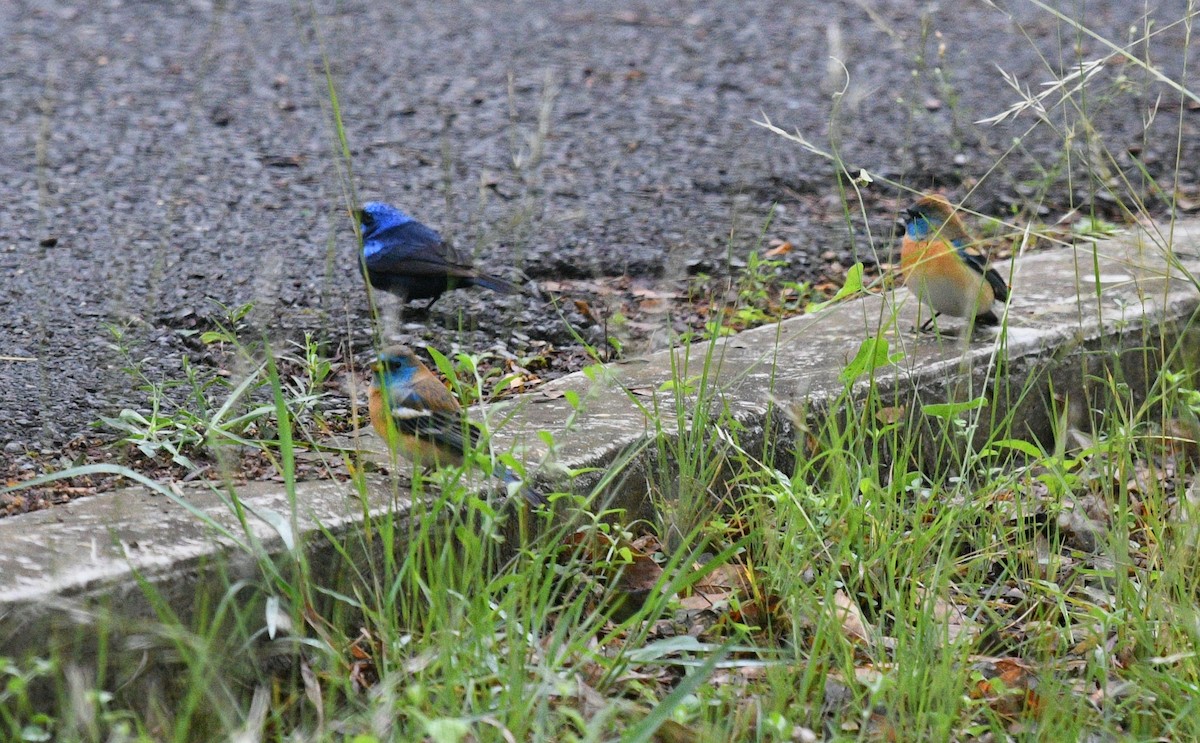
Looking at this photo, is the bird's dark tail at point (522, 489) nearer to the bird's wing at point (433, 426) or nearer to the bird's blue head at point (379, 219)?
the bird's wing at point (433, 426)

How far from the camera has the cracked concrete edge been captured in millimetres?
2131

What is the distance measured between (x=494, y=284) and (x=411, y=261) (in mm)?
268

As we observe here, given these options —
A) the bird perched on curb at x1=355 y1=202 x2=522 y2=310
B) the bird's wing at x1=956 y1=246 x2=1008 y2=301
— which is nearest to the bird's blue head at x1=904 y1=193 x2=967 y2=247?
the bird's wing at x1=956 y1=246 x2=1008 y2=301

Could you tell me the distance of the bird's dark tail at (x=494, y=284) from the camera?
387cm

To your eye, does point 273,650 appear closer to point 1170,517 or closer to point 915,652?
point 915,652

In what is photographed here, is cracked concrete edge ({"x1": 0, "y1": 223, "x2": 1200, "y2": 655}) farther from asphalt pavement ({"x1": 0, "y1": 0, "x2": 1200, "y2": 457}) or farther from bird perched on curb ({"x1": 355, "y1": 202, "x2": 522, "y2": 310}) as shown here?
bird perched on curb ({"x1": 355, "y1": 202, "x2": 522, "y2": 310})

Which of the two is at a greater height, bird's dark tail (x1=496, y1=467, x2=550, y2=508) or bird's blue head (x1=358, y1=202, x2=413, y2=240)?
bird's blue head (x1=358, y1=202, x2=413, y2=240)

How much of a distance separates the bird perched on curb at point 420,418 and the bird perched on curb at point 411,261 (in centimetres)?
105

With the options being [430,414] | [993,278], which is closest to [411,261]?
[430,414]

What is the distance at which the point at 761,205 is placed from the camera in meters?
4.86

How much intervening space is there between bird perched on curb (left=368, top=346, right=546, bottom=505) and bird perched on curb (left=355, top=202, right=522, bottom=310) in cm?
105

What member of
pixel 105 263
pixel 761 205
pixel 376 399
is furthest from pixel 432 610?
pixel 761 205

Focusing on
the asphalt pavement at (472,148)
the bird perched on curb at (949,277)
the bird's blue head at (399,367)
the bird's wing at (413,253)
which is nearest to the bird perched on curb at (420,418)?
the bird's blue head at (399,367)

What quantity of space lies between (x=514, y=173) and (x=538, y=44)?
178 cm
